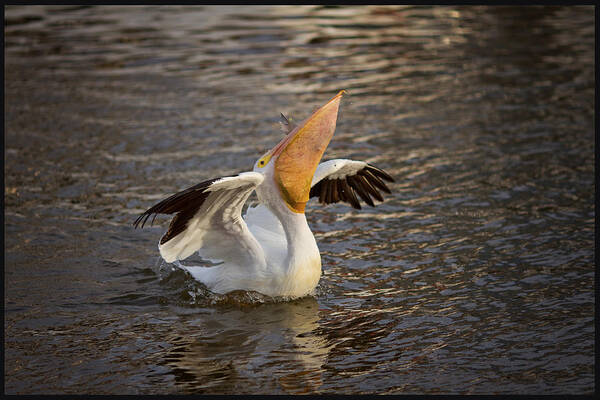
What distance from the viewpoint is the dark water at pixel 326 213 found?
214 inches

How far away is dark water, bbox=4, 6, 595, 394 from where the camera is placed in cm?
543

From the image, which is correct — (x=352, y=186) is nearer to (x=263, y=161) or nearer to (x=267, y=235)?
(x=267, y=235)

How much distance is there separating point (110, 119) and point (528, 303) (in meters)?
6.59

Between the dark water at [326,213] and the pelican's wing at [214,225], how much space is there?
0.39 m

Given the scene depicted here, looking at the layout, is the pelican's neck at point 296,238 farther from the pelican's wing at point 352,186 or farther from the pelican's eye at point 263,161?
the pelican's wing at point 352,186

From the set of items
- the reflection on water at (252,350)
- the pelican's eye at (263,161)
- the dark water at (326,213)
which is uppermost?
the pelican's eye at (263,161)

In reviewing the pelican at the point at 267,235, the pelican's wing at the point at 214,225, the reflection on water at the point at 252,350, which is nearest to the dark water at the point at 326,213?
the reflection on water at the point at 252,350

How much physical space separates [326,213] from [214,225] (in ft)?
7.71

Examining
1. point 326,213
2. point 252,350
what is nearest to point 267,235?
point 252,350

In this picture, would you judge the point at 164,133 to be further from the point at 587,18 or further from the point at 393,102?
the point at 587,18

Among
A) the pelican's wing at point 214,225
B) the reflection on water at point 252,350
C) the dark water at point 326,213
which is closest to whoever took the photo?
the reflection on water at point 252,350

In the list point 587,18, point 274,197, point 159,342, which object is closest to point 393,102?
point 274,197

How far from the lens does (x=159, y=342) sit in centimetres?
573

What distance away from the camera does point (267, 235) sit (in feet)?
22.0
